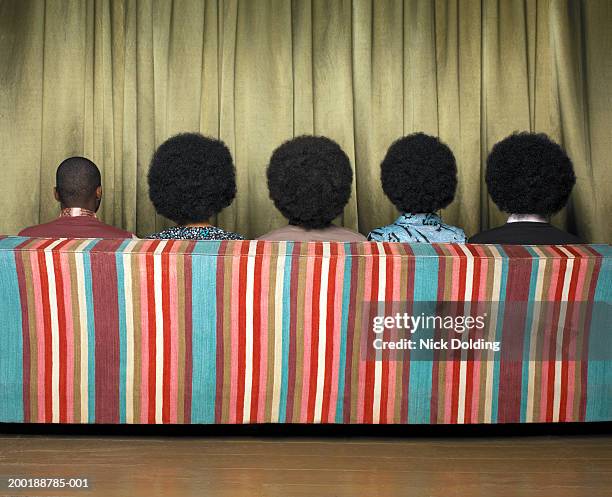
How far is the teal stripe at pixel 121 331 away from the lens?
6.98 ft

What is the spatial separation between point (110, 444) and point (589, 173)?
2885 mm

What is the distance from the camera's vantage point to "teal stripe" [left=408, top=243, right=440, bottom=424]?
7.02 feet

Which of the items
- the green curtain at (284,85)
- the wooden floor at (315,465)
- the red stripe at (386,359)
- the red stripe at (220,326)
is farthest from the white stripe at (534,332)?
the green curtain at (284,85)

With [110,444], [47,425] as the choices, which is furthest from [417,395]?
[47,425]

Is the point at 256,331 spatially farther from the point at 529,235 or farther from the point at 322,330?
the point at 529,235

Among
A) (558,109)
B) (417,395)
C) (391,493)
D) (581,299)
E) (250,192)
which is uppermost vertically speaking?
(558,109)

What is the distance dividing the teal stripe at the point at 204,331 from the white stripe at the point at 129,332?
16 cm

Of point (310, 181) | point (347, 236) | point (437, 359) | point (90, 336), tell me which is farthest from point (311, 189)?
point (90, 336)

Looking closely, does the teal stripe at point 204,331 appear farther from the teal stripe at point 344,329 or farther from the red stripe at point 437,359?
the red stripe at point 437,359

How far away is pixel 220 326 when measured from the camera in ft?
7.07

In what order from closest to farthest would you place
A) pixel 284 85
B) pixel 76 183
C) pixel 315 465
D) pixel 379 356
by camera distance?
pixel 315 465 < pixel 379 356 < pixel 76 183 < pixel 284 85

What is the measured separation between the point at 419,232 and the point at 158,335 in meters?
1.00

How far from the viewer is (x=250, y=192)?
4223 mm

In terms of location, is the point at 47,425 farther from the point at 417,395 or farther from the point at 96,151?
the point at 96,151
